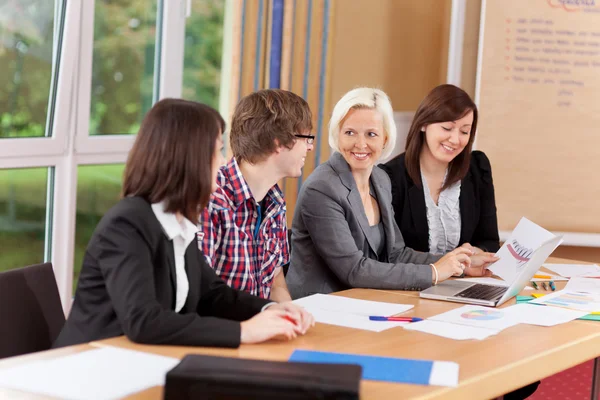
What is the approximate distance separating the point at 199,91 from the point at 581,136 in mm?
2188

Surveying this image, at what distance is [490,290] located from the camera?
2697 mm

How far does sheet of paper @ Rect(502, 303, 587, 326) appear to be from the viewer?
7.67 feet

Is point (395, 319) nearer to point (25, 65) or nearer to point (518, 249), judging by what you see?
point (518, 249)

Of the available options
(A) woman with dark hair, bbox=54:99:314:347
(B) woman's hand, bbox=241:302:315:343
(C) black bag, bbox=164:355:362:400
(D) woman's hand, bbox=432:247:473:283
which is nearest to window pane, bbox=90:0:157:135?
(D) woman's hand, bbox=432:247:473:283

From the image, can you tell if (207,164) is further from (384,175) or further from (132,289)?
(384,175)

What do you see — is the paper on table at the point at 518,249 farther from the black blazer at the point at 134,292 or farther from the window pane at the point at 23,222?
the window pane at the point at 23,222

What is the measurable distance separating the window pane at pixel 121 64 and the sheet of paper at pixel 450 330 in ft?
7.88

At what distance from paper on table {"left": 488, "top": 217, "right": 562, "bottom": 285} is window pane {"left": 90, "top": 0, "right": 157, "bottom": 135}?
2056 mm

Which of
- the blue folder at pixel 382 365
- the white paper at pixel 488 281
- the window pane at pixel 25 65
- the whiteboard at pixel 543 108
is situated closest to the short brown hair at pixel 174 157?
the blue folder at pixel 382 365

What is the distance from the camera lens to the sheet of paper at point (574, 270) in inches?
123

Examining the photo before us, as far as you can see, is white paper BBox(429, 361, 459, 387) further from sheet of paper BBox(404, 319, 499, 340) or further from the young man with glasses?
the young man with glasses

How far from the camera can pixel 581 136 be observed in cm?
486

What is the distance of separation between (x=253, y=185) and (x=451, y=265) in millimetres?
Answer: 760

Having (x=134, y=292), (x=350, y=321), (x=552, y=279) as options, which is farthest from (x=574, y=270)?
(x=134, y=292)
